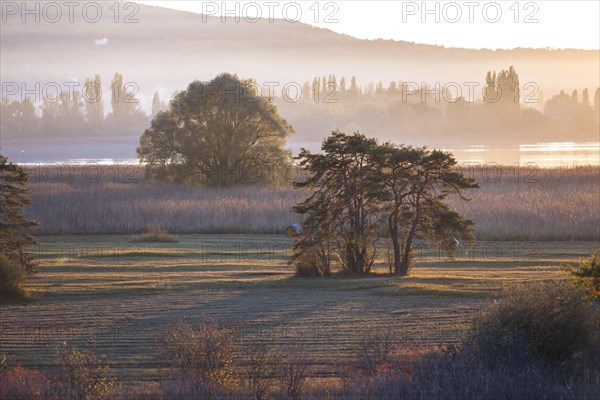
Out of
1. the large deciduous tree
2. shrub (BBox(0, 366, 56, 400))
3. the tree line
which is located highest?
the tree line

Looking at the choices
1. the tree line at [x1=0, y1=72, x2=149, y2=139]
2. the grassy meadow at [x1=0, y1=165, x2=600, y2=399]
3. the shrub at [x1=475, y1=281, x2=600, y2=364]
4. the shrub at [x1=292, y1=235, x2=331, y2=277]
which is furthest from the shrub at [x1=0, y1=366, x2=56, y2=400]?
the tree line at [x1=0, y1=72, x2=149, y2=139]

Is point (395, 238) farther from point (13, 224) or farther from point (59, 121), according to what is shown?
point (59, 121)

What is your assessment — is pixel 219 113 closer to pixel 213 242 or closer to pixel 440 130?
pixel 213 242

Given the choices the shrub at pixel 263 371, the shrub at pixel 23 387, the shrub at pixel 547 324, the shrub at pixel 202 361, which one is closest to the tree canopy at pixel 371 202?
the shrub at pixel 547 324

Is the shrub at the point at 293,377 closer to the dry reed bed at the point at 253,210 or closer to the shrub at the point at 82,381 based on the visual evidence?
the shrub at the point at 82,381

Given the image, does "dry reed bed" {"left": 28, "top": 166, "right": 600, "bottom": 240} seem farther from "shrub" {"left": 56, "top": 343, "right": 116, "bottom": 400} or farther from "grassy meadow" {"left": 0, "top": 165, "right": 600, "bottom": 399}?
"shrub" {"left": 56, "top": 343, "right": 116, "bottom": 400}

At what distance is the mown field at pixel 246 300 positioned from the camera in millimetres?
14828

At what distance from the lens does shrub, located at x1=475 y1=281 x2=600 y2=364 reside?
13.2m

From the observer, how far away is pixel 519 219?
34.5m

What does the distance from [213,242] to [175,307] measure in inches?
548

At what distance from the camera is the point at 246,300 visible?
19141mm

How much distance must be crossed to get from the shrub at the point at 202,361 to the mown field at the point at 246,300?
2.43ft

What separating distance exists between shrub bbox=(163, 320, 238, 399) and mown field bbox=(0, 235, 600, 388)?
0.74m

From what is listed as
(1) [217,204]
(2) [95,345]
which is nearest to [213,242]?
(1) [217,204]
